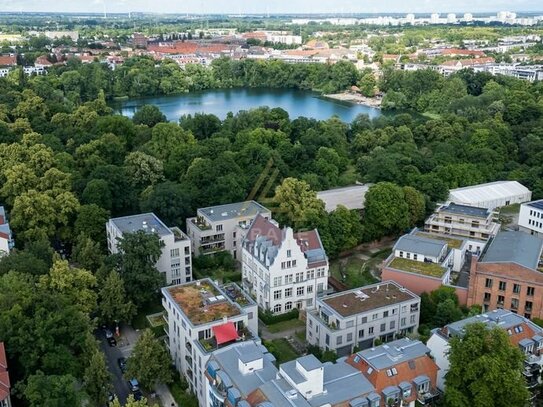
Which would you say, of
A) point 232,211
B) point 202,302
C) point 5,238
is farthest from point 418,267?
point 5,238

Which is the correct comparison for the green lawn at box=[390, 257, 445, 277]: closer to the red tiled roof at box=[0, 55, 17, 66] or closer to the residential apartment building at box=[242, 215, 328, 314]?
the residential apartment building at box=[242, 215, 328, 314]

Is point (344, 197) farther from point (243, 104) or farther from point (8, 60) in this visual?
point (8, 60)

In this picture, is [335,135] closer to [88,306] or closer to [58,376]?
[88,306]

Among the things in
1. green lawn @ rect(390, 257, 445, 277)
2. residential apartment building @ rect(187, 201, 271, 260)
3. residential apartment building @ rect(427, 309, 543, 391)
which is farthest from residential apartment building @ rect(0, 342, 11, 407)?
green lawn @ rect(390, 257, 445, 277)

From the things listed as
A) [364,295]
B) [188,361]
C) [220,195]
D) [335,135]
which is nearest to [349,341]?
[364,295]

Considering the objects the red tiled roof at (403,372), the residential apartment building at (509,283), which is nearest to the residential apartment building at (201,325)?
the red tiled roof at (403,372)
